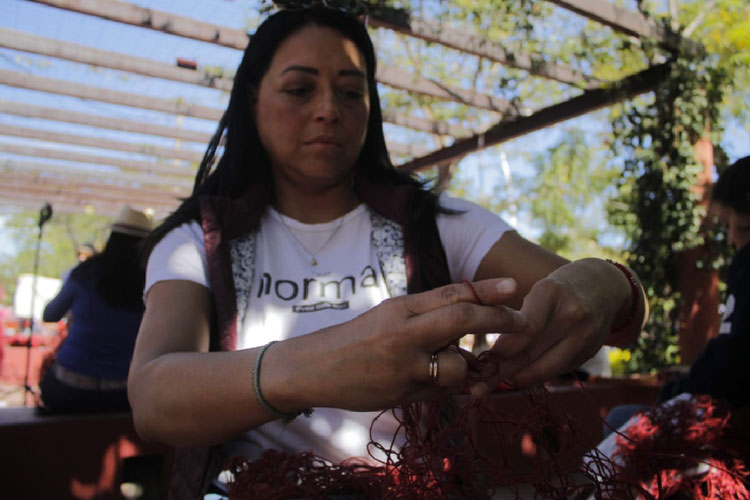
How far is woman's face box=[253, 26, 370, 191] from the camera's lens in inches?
60.3

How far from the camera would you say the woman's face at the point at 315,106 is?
1.53 metres

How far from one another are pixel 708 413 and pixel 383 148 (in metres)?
1.31

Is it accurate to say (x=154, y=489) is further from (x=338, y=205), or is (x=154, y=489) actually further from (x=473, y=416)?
(x=473, y=416)

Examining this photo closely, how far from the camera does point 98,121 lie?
629cm

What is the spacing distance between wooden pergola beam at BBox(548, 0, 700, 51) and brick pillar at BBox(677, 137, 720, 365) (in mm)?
837

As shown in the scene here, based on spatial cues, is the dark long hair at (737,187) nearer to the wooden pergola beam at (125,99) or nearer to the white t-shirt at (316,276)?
the white t-shirt at (316,276)

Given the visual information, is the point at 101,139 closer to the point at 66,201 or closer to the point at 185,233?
the point at 66,201

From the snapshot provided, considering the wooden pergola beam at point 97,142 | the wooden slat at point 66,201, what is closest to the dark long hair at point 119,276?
the wooden pergola beam at point 97,142

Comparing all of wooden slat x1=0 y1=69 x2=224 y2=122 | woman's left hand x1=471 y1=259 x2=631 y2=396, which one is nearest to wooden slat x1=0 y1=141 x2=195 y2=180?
wooden slat x1=0 y1=69 x2=224 y2=122

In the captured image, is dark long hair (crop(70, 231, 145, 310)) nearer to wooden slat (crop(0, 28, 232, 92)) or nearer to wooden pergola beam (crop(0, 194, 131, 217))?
wooden slat (crop(0, 28, 232, 92))

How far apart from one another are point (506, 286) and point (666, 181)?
16.2ft

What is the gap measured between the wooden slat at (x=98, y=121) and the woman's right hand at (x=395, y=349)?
5.23 metres

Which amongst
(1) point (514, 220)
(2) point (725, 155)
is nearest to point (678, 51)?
(2) point (725, 155)

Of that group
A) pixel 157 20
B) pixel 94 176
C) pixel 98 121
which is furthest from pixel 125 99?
pixel 94 176
